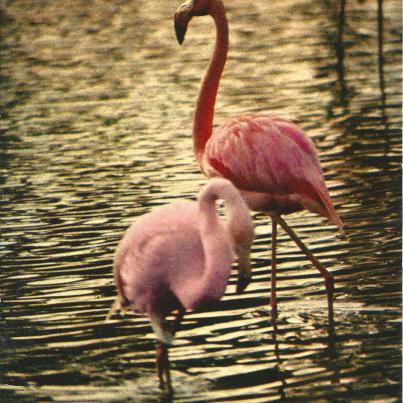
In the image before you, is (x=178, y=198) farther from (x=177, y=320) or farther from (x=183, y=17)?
Result: (x=177, y=320)

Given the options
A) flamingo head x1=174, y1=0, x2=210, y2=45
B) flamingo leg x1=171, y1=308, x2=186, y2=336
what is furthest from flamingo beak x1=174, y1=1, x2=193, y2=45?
flamingo leg x1=171, y1=308, x2=186, y2=336

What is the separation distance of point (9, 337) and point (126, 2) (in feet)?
73.2

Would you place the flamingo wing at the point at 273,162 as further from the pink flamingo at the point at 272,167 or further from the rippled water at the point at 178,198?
the rippled water at the point at 178,198

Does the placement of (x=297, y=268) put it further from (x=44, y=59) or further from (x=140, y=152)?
(x=44, y=59)

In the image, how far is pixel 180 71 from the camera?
17094 mm

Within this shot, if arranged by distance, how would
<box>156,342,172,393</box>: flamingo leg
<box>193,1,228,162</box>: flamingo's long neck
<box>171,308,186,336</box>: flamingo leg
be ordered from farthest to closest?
<box>193,1,228,162</box>: flamingo's long neck, <box>171,308,186,336</box>: flamingo leg, <box>156,342,172,393</box>: flamingo leg

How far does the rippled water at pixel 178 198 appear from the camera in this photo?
240 inches

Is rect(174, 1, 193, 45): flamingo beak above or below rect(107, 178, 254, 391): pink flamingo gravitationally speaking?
above

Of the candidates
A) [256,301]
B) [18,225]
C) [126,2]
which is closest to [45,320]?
[256,301]

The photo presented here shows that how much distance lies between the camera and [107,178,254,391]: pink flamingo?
17.5 feet

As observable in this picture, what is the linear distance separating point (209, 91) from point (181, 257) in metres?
1.99

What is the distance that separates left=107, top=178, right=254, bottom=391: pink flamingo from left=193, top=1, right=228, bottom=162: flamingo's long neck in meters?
1.32

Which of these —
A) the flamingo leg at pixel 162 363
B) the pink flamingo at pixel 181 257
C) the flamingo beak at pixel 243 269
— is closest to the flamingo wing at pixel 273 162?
the pink flamingo at pixel 181 257

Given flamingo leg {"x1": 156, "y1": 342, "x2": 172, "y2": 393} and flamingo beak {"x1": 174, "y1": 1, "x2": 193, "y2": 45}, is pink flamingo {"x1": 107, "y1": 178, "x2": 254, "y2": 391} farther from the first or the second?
flamingo beak {"x1": 174, "y1": 1, "x2": 193, "y2": 45}
